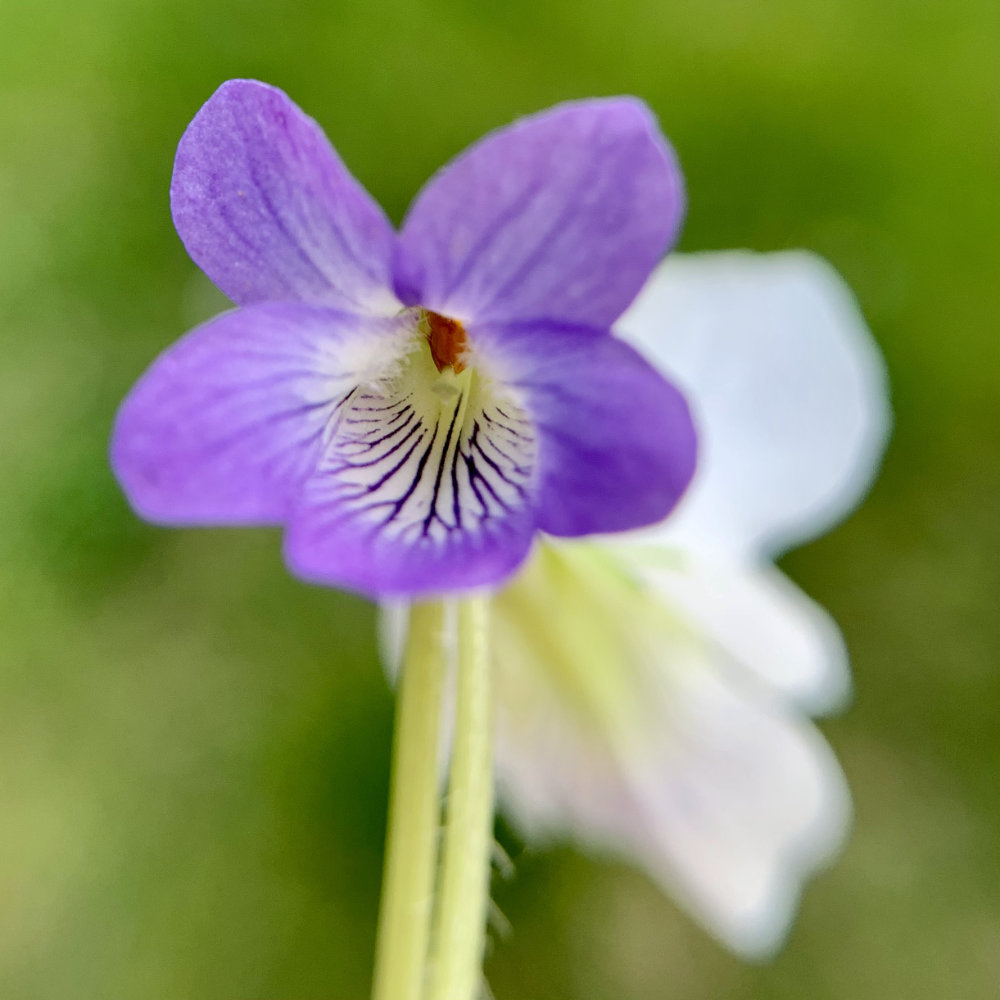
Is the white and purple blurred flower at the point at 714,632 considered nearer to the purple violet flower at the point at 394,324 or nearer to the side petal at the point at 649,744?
the side petal at the point at 649,744

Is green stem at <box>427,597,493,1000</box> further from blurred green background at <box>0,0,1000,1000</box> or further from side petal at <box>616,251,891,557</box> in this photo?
blurred green background at <box>0,0,1000,1000</box>

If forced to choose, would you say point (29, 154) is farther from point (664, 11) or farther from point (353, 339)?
point (353, 339)

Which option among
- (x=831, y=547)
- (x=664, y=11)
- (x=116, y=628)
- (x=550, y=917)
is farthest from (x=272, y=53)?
(x=550, y=917)

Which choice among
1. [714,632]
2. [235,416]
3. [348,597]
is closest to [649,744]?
[714,632]

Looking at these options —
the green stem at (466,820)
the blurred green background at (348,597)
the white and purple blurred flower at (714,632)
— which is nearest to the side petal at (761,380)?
the white and purple blurred flower at (714,632)

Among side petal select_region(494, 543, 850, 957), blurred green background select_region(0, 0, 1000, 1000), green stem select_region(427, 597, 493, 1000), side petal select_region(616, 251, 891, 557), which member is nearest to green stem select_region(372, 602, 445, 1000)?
green stem select_region(427, 597, 493, 1000)

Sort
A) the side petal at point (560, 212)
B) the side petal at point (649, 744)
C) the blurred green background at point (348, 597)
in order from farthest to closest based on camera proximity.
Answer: the blurred green background at point (348, 597) < the side petal at point (649, 744) < the side petal at point (560, 212)

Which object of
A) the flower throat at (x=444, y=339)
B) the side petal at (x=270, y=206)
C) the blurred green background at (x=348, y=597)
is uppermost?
the side petal at (x=270, y=206)
